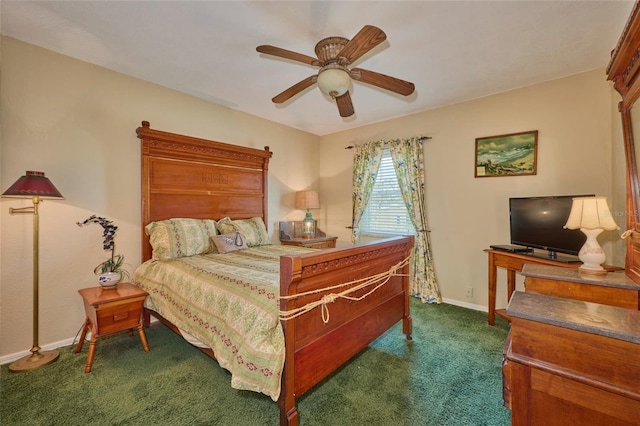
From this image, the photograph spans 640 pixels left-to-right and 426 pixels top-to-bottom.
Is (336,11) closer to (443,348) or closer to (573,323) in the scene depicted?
(573,323)

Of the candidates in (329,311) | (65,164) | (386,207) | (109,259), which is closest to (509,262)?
(386,207)

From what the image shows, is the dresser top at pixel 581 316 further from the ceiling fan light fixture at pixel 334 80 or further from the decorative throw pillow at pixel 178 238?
the decorative throw pillow at pixel 178 238

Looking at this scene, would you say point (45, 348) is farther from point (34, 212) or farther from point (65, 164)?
point (65, 164)

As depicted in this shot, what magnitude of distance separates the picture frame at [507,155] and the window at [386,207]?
111cm

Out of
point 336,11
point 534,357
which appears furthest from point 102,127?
point 534,357

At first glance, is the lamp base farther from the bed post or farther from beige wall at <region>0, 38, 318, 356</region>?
the bed post

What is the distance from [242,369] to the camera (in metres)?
1.48

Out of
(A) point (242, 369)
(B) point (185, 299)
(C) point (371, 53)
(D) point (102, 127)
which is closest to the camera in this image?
(A) point (242, 369)

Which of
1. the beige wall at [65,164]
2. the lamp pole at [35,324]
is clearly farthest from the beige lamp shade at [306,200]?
the lamp pole at [35,324]

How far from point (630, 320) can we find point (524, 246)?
82.0 inches

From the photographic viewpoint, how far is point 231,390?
1857mm

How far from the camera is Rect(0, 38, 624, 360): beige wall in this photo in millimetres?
2238

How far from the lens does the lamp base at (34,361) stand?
2045 millimetres

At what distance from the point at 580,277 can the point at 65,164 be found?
4.04 metres
